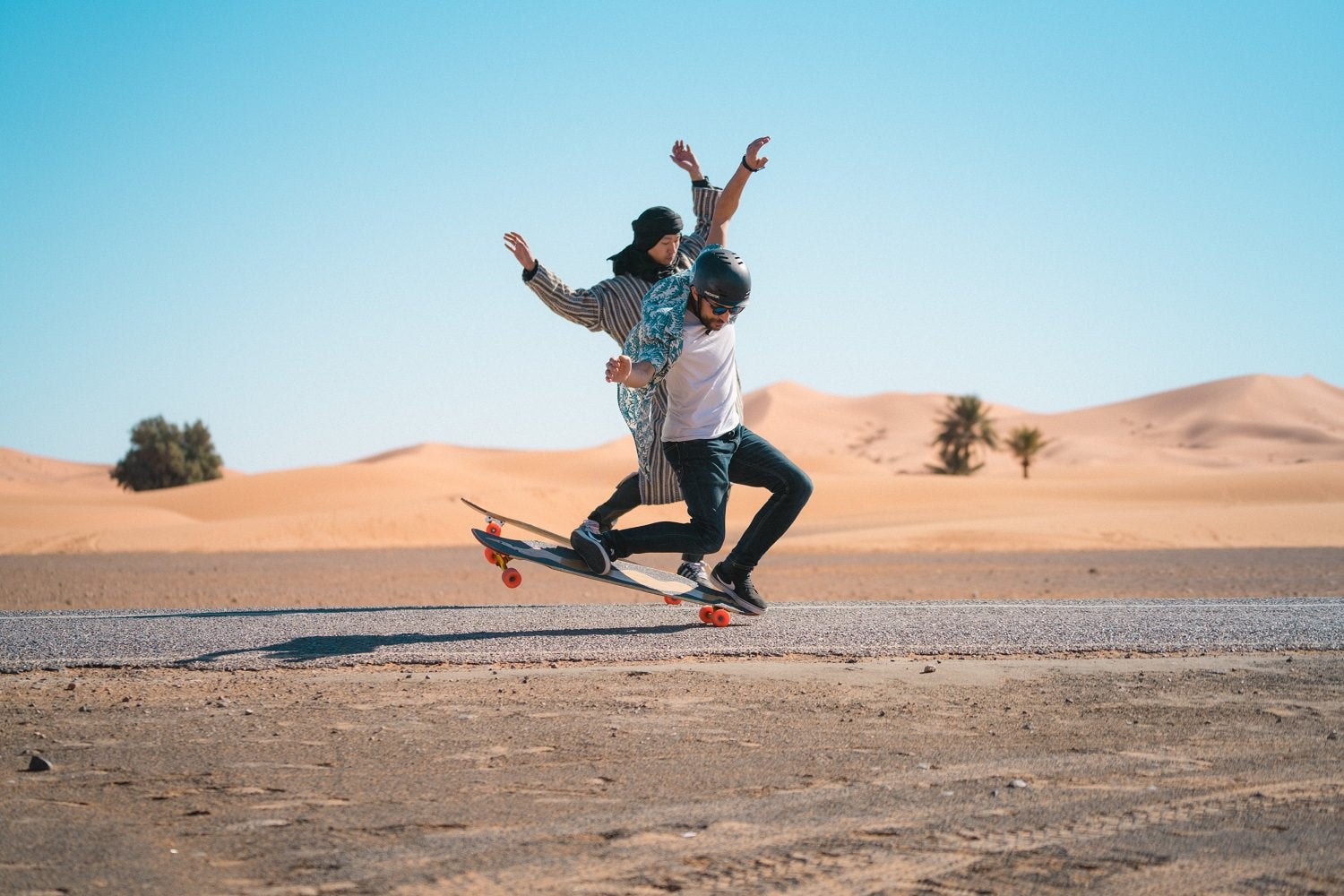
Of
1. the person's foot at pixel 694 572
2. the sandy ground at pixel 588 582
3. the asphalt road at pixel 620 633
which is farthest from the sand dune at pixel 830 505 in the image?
the person's foot at pixel 694 572

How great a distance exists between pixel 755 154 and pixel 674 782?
4531 mm

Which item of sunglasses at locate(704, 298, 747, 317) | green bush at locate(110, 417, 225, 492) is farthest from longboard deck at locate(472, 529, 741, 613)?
green bush at locate(110, 417, 225, 492)

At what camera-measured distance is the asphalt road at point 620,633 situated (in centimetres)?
635

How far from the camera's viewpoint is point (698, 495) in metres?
6.71

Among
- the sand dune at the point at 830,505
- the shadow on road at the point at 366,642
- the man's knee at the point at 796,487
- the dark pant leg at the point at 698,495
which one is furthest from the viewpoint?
the sand dune at the point at 830,505

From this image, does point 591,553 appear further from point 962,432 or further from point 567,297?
point 962,432

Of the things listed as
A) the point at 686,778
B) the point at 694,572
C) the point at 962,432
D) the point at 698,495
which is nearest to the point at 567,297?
the point at 698,495

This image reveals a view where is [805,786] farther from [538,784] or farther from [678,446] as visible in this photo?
[678,446]

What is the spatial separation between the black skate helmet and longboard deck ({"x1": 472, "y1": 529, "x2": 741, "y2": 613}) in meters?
1.83

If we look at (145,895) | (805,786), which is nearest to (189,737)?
(145,895)

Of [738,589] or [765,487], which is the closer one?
[765,487]

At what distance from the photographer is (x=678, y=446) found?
6750 mm

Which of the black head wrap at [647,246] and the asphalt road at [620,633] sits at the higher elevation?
the black head wrap at [647,246]

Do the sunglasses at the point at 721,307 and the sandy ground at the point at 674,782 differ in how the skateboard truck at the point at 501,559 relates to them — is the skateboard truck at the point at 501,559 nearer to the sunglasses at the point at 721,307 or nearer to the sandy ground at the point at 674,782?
the sandy ground at the point at 674,782
